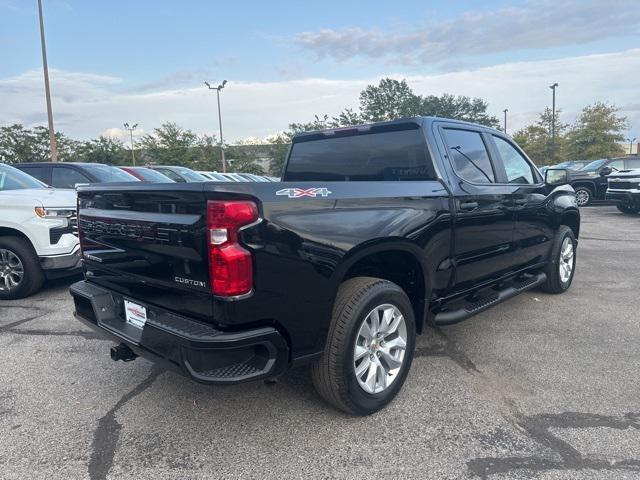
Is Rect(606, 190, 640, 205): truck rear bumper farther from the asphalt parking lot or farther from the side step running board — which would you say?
the asphalt parking lot

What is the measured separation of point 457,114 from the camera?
177ft

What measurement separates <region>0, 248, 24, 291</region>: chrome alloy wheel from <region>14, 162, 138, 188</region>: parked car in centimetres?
282

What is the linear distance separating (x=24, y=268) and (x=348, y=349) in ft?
15.0

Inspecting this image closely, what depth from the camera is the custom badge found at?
2546 millimetres

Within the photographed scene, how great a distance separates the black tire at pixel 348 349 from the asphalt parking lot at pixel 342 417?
6.0 inches

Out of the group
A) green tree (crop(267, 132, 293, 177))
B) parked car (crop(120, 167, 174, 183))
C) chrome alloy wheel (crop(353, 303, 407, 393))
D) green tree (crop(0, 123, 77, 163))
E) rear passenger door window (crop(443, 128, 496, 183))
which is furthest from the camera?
green tree (crop(267, 132, 293, 177))

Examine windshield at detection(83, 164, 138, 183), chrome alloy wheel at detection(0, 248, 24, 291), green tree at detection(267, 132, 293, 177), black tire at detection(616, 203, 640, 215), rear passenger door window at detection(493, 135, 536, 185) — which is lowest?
black tire at detection(616, 203, 640, 215)

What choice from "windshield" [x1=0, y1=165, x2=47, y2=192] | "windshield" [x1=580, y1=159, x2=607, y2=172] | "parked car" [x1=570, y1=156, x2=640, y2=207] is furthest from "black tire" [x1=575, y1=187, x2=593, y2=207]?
"windshield" [x1=0, y1=165, x2=47, y2=192]

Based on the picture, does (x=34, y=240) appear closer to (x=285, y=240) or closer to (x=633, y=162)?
(x=285, y=240)

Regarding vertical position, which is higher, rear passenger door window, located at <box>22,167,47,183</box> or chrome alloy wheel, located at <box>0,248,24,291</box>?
rear passenger door window, located at <box>22,167,47,183</box>

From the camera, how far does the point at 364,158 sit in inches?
158

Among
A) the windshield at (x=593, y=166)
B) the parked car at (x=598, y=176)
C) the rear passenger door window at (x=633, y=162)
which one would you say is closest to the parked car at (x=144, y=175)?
the parked car at (x=598, y=176)

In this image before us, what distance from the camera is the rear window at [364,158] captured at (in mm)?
3703

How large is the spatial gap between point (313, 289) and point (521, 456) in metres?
1.44
